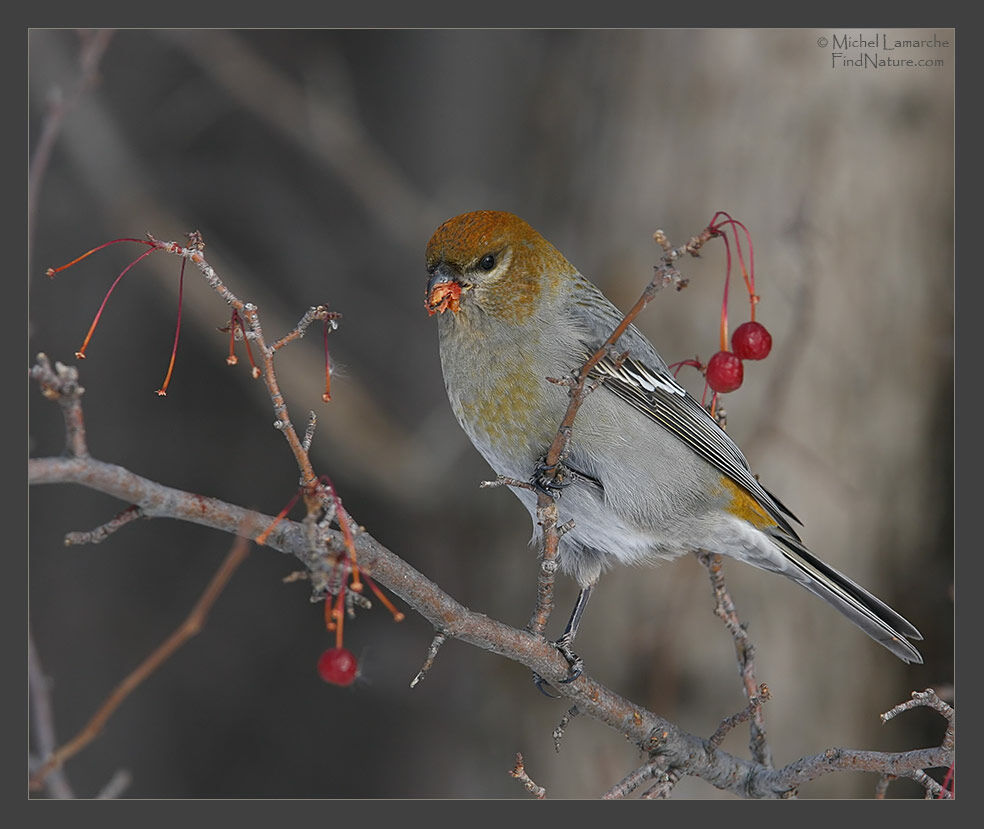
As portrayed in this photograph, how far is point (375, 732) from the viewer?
4.59 metres

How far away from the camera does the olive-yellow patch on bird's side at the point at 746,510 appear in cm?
309

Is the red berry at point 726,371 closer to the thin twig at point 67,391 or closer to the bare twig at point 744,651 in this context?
the bare twig at point 744,651

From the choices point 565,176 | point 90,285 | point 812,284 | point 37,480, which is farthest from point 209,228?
point 37,480

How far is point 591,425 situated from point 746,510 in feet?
2.02

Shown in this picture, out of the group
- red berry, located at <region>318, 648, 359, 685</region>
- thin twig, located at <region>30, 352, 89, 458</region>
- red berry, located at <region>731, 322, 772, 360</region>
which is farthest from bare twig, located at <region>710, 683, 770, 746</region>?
thin twig, located at <region>30, 352, 89, 458</region>

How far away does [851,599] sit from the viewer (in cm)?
303

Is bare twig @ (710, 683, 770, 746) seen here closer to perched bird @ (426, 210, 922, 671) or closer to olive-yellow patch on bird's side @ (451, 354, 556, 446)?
perched bird @ (426, 210, 922, 671)

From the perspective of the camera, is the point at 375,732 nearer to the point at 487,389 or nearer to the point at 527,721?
the point at 527,721

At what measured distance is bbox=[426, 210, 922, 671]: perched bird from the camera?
2.87 metres

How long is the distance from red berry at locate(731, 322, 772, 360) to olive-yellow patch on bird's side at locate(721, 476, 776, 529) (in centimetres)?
64

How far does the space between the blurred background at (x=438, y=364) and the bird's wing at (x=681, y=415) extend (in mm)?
702

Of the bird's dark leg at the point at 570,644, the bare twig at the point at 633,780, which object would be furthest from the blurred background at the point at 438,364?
the bare twig at the point at 633,780

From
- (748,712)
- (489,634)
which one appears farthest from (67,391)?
(748,712)

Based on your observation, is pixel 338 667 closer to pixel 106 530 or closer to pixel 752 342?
pixel 106 530
